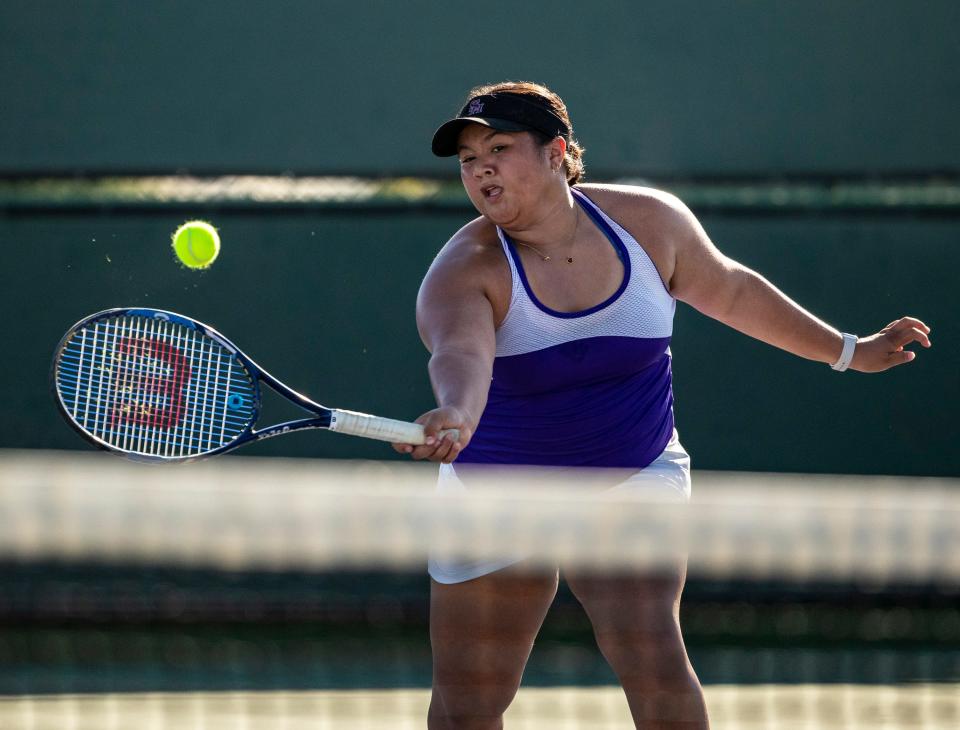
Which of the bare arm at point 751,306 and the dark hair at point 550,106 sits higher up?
the dark hair at point 550,106

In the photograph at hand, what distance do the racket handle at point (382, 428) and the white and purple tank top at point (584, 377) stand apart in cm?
28

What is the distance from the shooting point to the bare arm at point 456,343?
206 cm

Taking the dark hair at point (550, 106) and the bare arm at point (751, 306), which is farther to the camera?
the bare arm at point (751, 306)

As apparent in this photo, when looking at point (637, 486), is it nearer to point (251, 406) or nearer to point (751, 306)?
point (751, 306)

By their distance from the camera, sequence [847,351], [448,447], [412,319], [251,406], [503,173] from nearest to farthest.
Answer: [448,447] → [503,173] → [251,406] → [847,351] → [412,319]

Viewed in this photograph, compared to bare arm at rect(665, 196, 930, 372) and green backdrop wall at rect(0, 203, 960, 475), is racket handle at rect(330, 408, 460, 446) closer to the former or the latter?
bare arm at rect(665, 196, 930, 372)

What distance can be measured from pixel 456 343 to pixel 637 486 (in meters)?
0.42

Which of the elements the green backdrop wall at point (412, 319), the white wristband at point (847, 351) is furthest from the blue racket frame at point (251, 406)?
the green backdrop wall at point (412, 319)

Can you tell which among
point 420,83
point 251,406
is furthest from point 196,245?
point 251,406

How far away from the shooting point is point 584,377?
92.4 inches

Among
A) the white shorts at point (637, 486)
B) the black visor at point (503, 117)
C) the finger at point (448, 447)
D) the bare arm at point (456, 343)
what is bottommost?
the white shorts at point (637, 486)

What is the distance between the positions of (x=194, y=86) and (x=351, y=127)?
0.58 metres

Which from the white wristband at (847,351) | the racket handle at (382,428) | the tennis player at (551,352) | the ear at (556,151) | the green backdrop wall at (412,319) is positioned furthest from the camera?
the green backdrop wall at (412,319)

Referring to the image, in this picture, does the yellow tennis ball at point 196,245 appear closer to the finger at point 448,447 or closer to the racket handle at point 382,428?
the racket handle at point 382,428
